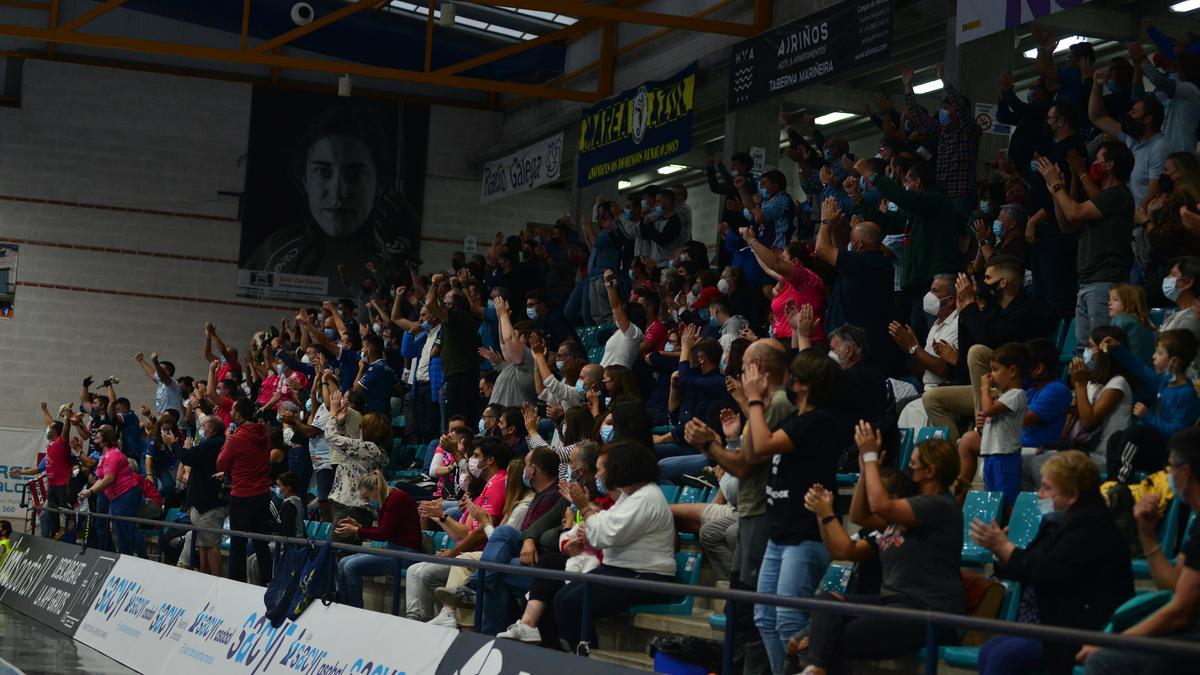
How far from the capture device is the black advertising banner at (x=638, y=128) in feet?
51.9

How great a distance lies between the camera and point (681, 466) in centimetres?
897

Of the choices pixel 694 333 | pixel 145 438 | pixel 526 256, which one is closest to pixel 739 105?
pixel 526 256

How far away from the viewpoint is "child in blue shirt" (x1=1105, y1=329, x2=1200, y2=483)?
593 cm

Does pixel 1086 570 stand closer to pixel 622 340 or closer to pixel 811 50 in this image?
pixel 622 340

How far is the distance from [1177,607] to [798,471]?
2075 millimetres

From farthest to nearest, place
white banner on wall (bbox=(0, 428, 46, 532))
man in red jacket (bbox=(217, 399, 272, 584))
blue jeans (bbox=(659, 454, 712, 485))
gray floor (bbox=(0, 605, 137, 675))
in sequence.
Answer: white banner on wall (bbox=(0, 428, 46, 532)) < man in red jacket (bbox=(217, 399, 272, 584)) < gray floor (bbox=(0, 605, 137, 675)) < blue jeans (bbox=(659, 454, 712, 485))

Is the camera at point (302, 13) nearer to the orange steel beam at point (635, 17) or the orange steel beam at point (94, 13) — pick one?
the orange steel beam at point (94, 13)

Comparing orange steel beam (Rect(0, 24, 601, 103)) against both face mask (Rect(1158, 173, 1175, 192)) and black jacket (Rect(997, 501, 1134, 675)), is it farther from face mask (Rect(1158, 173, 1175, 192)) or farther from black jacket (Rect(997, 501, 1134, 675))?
black jacket (Rect(997, 501, 1134, 675))

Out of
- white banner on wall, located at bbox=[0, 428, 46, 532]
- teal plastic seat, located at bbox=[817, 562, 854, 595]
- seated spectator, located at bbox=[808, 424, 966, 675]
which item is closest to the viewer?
seated spectator, located at bbox=[808, 424, 966, 675]

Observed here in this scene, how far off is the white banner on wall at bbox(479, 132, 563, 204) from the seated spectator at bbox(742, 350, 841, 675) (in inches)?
548

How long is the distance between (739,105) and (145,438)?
1080cm

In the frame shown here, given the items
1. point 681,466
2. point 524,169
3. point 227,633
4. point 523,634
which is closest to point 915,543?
point 523,634

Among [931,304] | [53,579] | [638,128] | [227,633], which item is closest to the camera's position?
[931,304]

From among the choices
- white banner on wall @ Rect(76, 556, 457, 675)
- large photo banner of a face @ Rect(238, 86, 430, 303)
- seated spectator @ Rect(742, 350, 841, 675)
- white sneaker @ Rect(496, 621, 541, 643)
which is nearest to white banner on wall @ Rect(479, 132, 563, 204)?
large photo banner of a face @ Rect(238, 86, 430, 303)
